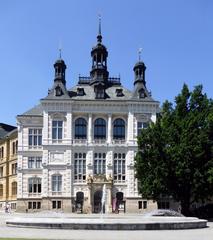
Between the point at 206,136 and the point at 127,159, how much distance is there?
24745 mm

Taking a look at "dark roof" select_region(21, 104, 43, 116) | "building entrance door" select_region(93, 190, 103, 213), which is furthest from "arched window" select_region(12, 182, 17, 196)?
"building entrance door" select_region(93, 190, 103, 213)

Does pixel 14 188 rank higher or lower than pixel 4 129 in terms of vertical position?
lower

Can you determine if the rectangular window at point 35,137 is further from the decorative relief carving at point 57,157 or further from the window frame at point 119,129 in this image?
the window frame at point 119,129

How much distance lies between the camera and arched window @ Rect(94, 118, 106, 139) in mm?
77875

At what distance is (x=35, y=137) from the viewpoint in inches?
3123

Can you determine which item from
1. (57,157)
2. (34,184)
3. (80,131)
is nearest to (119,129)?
(80,131)

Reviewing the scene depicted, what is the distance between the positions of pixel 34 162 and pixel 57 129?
6340 millimetres

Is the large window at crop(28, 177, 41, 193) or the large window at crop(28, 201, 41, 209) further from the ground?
the large window at crop(28, 177, 41, 193)

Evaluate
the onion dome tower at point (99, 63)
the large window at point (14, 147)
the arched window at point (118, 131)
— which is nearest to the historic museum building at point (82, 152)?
the arched window at point (118, 131)

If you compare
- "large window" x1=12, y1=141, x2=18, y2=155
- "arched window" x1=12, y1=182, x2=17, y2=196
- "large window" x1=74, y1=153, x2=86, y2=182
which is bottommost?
"arched window" x1=12, y1=182, x2=17, y2=196

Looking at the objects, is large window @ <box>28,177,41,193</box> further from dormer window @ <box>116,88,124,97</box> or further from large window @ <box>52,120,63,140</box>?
dormer window @ <box>116,88,124,97</box>

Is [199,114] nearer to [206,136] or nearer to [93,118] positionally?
[206,136]

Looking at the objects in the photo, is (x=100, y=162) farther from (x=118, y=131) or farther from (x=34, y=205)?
(x=34, y=205)

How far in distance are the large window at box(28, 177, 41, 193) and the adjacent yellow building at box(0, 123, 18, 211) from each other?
761cm
